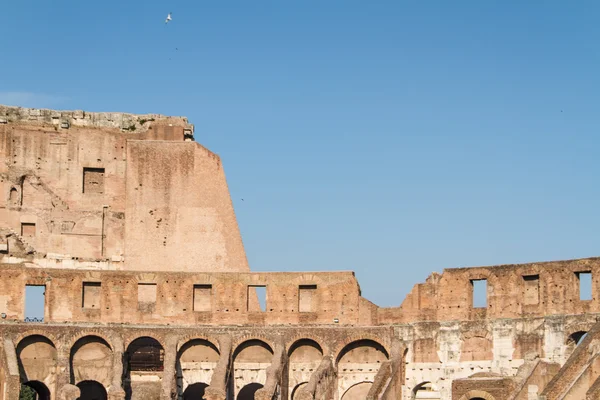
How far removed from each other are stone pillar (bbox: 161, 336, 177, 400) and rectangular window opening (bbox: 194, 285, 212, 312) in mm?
1865

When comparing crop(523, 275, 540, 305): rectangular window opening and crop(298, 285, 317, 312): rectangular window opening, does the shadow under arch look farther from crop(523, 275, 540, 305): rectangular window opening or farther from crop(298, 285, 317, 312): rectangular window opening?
crop(523, 275, 540, 305): rectangular window opening

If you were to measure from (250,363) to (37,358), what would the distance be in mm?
7137

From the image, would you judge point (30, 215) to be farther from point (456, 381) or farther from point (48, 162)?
point (456, 381)

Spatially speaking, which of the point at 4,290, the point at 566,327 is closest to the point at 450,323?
the point at 566,327

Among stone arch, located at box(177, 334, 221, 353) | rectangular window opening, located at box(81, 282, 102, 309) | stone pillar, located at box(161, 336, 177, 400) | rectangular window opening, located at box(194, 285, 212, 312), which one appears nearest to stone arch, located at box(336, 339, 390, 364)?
stone arch, located at box(177, 334, 221, 353)

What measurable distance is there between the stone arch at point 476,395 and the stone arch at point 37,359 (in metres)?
13.7

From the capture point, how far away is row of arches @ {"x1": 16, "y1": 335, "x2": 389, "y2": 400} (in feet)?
143

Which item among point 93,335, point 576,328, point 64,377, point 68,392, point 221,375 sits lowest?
point 68,392

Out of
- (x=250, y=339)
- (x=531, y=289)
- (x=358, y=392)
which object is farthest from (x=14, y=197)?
(x=531, y=289)

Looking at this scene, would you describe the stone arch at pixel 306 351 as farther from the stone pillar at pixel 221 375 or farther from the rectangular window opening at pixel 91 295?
the rectangular window opening at pixel 91 295

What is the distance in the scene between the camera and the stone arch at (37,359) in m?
43.3

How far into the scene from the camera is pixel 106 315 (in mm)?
44656

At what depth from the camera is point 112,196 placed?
48.9 meters

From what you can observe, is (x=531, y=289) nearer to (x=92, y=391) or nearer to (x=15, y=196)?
(x=92, y=391)
